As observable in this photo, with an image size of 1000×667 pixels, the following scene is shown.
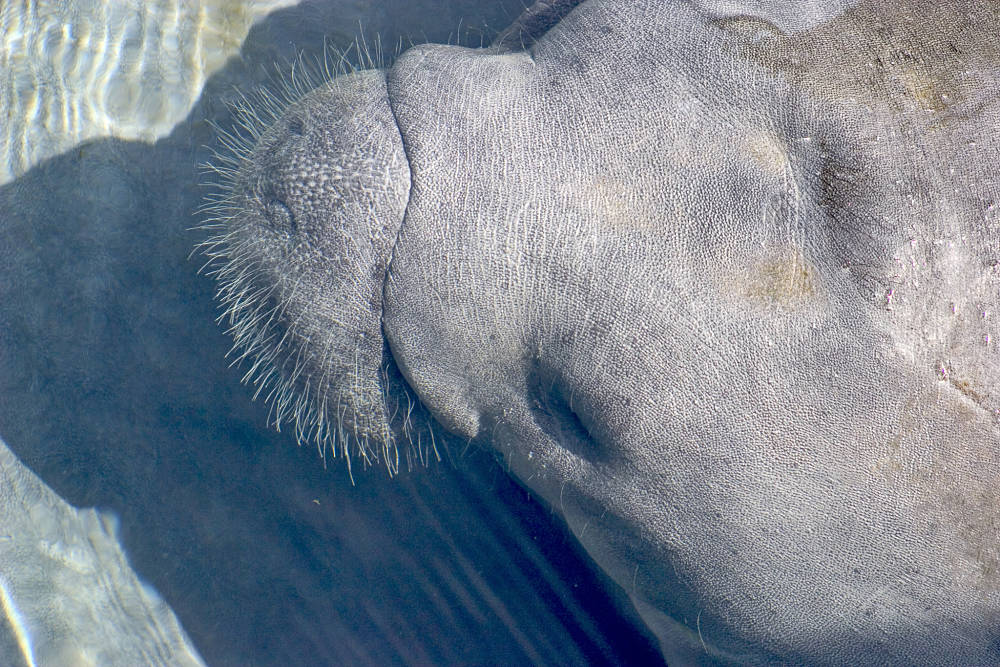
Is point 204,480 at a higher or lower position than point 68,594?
higher

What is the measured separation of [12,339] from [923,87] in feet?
12.4

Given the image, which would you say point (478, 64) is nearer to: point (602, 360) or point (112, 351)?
point (602, 360)

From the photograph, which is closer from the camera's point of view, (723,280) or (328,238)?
(723,280)

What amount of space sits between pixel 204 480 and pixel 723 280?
2.69 m

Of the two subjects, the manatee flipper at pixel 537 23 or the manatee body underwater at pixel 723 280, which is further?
the manatee flipper at pixel 537 23

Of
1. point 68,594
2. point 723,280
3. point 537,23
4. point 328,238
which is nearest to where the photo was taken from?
point 723,280

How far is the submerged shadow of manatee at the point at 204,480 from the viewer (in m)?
3.29

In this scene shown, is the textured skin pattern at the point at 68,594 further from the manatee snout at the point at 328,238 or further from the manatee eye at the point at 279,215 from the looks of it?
the manatee eye at the point at 279,215

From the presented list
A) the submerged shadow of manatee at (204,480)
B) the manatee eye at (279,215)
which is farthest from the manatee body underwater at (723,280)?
the submerged shadow of manatee at (204,480)

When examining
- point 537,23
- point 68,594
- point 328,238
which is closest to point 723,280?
point 328,238

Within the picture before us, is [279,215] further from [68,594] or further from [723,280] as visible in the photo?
[68,594]

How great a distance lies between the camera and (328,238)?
6.33 feet

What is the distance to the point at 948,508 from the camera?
1.78 meters

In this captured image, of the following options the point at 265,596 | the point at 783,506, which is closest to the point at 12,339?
the point at 265,596
